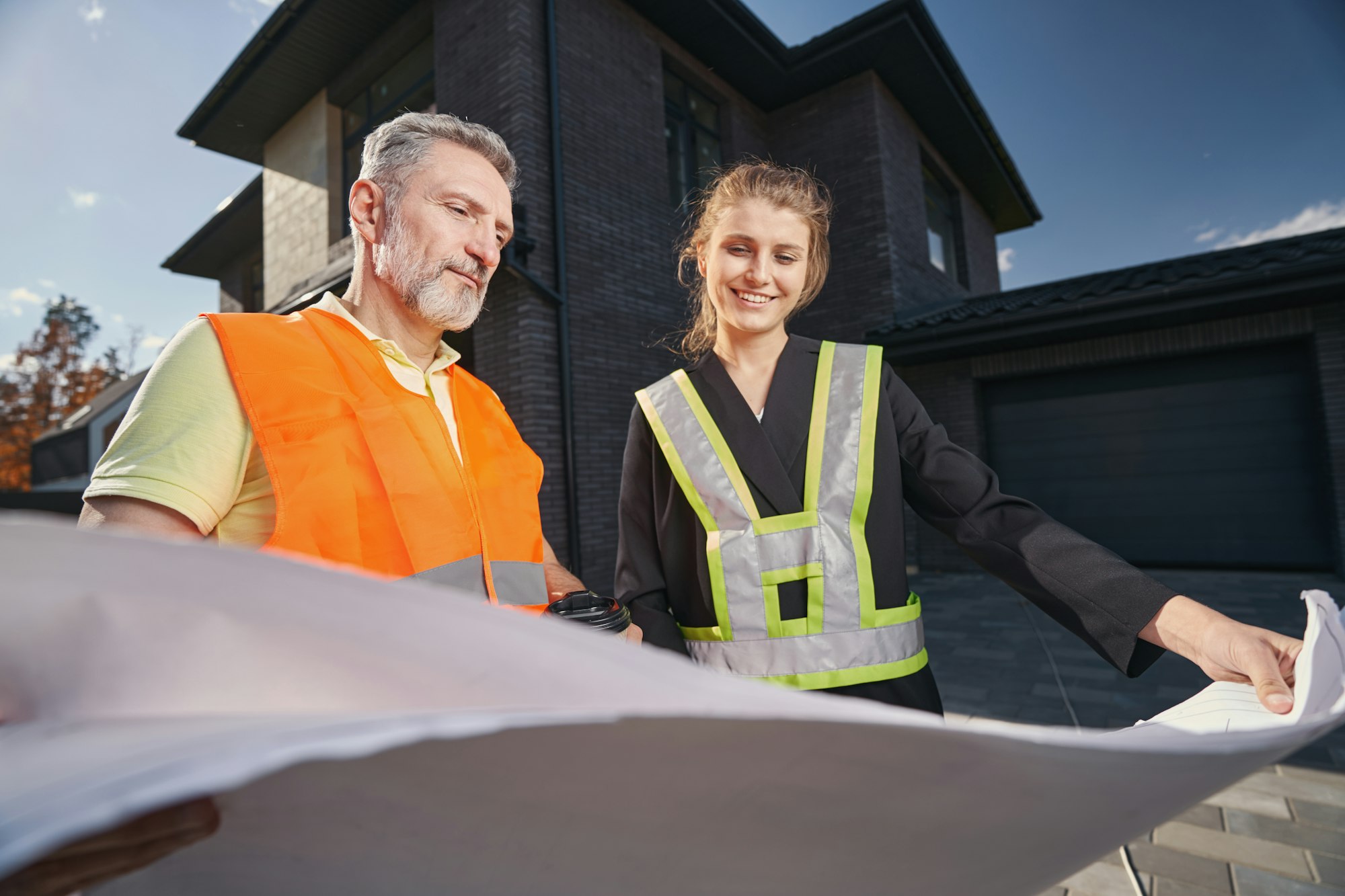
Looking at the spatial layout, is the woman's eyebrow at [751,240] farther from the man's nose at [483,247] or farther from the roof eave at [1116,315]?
the roof eave at [1116,315]

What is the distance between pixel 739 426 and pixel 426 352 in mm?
758

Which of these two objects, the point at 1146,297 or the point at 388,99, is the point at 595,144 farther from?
the point at 1146,297

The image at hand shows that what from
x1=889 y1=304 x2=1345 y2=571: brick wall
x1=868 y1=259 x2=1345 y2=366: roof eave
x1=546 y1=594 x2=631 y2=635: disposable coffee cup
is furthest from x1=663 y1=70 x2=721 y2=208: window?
x1=546 y1=594 x2=631 y2=635: disposable coffee cup

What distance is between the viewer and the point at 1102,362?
8.22 meters

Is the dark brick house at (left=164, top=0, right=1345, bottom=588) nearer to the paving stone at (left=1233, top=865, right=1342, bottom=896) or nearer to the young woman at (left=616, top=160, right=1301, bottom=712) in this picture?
the young woman at (left=616, top=160, right=1301, bottom=712)

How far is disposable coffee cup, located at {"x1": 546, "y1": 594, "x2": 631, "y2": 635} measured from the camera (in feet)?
4.07

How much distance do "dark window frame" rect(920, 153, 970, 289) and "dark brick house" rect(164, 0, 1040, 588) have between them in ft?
0.39

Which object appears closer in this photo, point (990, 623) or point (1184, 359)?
point (990, 623)

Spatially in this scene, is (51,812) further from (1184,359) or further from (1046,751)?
(1184,359)

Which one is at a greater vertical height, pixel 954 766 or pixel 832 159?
pixel 832 159

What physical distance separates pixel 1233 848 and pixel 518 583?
3.10 m

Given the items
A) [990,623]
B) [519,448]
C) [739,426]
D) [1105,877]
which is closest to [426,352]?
[519,448]

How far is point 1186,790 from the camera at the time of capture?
57cm

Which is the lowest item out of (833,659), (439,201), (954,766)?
(833,659)
